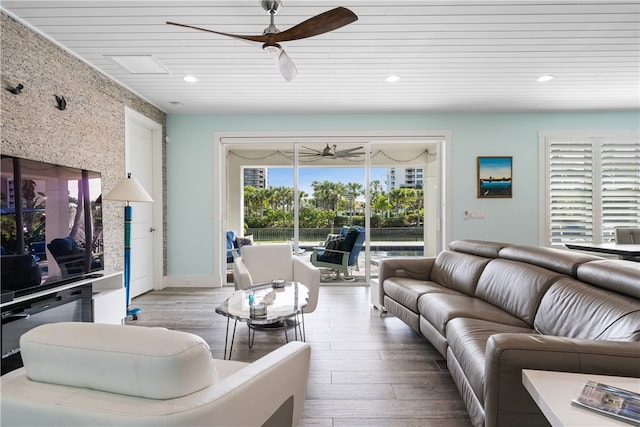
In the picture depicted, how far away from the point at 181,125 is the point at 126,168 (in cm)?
131

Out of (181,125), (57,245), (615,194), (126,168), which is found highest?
(181,125)

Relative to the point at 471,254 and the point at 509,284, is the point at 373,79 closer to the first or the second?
the point at 471,254

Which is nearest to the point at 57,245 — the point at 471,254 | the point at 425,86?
the point at 471,254

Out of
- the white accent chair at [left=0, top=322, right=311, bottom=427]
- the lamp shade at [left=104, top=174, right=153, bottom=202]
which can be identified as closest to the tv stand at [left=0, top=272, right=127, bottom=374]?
the lamp shade at [left=104, top=174, right=153, bottom=202]

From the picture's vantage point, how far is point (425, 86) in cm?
399

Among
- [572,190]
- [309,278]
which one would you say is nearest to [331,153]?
[309,278]

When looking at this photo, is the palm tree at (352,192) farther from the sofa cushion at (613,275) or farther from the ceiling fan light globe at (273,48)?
the sofa cushion at (613,275)

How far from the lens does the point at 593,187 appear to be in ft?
16.5

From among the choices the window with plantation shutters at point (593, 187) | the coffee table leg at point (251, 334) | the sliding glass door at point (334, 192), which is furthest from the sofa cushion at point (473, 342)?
the window with plantation shutters at point (593, 187)

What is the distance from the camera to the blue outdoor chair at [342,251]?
5172mm

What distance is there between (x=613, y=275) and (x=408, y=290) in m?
1.55

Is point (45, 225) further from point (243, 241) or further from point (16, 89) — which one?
point (243, 241)

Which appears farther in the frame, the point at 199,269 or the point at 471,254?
the point at 199,269

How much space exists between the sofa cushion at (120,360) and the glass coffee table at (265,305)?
51.0 inches
